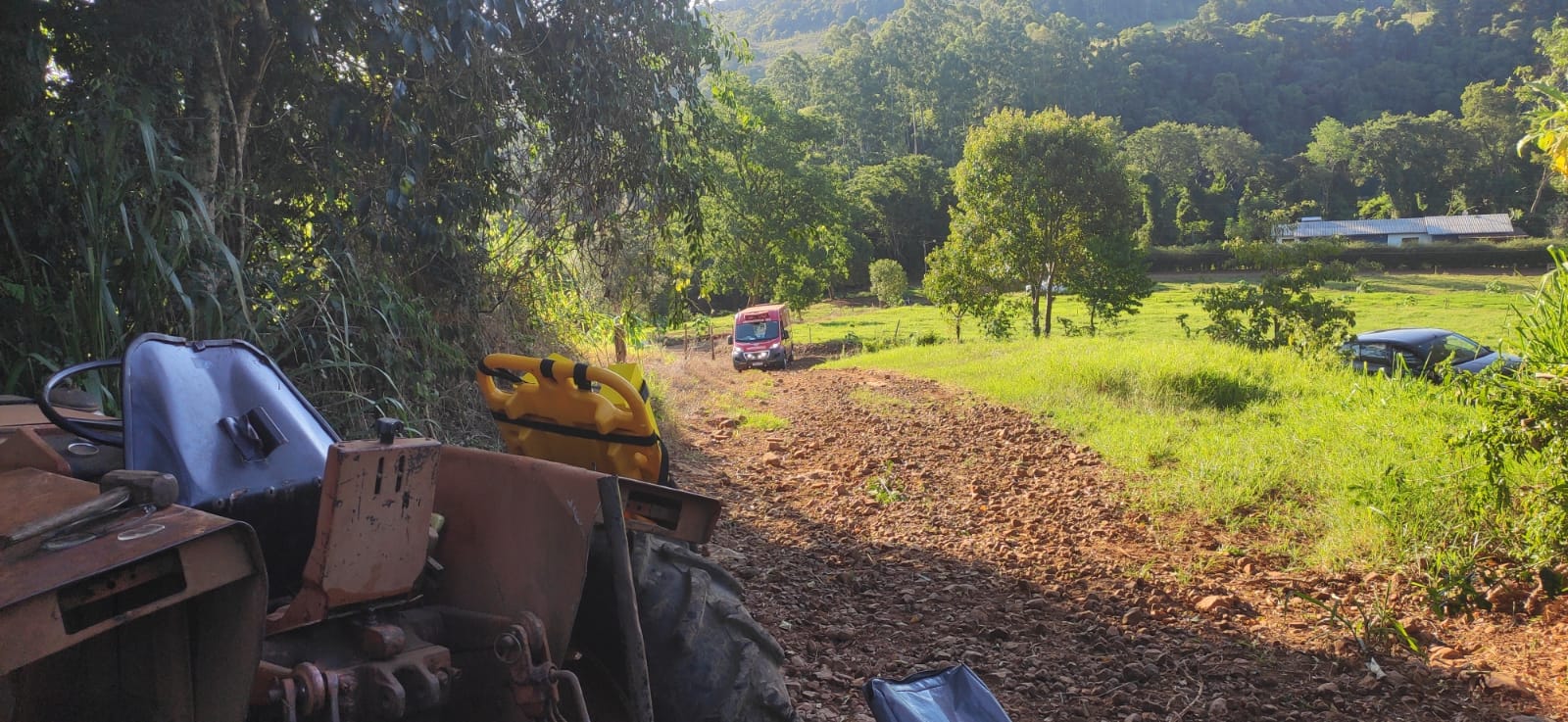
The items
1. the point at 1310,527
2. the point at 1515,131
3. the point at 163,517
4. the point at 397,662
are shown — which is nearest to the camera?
the point at 163,517

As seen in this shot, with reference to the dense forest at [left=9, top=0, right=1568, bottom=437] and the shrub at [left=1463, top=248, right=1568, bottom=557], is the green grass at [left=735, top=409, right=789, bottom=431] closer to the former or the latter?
the dense forest at [left=9, top=0, right=1568, bottom=437]

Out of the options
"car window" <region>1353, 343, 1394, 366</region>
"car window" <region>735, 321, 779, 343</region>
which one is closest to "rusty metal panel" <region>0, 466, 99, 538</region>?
"car window" <region>1353, 343, 1394, 366</region>

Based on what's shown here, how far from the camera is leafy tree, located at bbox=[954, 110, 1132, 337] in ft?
85.8

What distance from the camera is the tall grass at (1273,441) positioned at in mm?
6180

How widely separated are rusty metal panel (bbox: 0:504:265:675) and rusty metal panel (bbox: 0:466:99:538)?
1.14 feet

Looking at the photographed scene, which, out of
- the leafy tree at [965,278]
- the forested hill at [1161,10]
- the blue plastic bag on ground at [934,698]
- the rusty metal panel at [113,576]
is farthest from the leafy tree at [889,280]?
the forested hill at [1161,10]

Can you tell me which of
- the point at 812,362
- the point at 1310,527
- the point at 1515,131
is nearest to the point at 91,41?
the point at 1310,527

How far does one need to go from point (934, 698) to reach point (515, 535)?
4.96ft

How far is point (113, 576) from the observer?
164 cm

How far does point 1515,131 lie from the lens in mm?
66000

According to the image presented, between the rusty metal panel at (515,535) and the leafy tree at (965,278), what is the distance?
25582mm

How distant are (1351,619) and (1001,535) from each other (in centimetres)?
226

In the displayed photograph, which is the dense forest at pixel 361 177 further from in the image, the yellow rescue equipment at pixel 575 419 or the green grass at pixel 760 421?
the green grass at pixel 760 421

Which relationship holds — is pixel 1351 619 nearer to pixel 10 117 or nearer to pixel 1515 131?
pixel 10 117
